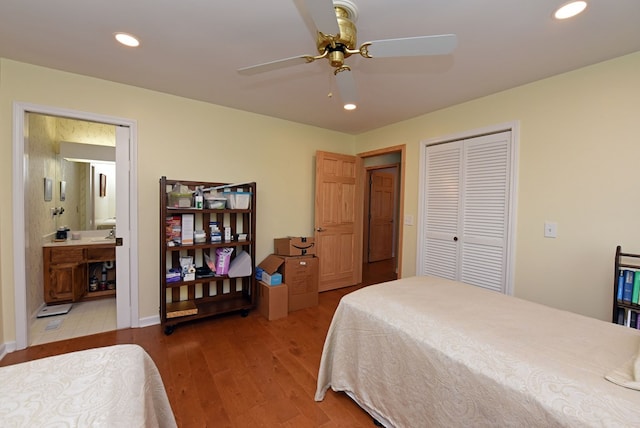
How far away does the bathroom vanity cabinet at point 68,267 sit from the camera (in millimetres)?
3184

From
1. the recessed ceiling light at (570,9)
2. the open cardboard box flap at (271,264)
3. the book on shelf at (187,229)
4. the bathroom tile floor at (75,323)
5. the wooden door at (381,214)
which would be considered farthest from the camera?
the wooden door at (381,214)

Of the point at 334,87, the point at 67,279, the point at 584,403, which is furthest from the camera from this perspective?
the point at 67,279

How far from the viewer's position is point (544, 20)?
5.20 feet

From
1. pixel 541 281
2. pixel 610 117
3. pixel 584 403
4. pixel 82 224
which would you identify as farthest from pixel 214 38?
pixel 82 224

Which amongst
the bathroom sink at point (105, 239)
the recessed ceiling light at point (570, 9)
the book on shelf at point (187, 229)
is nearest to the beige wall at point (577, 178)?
the recessed ceiling light at point (570, 9)

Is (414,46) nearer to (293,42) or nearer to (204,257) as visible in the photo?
(293,42)

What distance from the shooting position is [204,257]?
3098 millimetres

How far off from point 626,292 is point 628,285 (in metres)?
0.05

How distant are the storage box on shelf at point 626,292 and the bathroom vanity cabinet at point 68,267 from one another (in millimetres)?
5073

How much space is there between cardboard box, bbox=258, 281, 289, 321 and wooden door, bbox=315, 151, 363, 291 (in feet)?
2.64

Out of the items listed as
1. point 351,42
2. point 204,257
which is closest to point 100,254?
point 204,257

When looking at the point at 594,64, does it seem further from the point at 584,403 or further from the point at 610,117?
the point at 584,403

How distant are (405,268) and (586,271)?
1734 mm

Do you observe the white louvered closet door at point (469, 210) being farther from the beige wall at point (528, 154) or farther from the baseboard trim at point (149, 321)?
the baseboard trim at point (149, 321)
